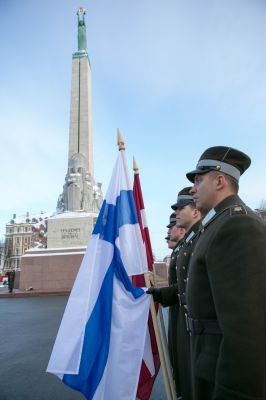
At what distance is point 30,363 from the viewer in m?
3.43

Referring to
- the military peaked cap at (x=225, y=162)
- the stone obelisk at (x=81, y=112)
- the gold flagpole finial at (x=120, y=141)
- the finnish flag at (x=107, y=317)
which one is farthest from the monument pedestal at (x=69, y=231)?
the military peaked cap at (x=225, y=162)

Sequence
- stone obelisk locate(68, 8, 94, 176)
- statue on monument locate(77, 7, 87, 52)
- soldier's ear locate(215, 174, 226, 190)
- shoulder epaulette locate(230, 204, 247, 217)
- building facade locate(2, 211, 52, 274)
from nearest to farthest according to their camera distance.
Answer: shoulder epaulette locate(230, 204, 247, 217) < soldier's ear locate(215, 174, 226, 190) < stone obelisk locate(68, 8, 94, 176) < statue on monument locate(77, 7, 87, 52) < building facade locate(2, 211, 52, 274)

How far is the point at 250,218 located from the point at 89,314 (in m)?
1.37

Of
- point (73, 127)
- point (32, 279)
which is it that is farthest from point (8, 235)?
point (32, 279)

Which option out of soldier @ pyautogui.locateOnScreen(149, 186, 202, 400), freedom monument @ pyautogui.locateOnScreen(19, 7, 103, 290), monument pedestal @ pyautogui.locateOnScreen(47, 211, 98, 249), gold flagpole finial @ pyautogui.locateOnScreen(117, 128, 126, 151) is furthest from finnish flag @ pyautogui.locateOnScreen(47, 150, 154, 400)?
monument pedestal @ pyautogui.locateOnScreen(47, 211, 98, 249)

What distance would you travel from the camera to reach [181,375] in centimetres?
196

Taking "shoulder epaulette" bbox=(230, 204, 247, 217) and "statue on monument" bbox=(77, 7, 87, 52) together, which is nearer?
"shoulder epaulette" bbox=(230, 204, 247, 217)

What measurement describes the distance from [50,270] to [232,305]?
12744 millimetres

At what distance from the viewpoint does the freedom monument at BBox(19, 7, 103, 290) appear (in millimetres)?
12836

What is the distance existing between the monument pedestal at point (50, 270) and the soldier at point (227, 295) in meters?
11.8

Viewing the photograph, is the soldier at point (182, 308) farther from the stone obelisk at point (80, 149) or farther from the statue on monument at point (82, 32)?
the statue on monument at point (82, 32)

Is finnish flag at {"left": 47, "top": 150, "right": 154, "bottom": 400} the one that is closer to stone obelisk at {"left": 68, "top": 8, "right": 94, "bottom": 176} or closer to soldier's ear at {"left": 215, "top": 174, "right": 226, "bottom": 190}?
soldier's ear at {"left": 215, "top": 174, "right": 226, "bottom": 190}

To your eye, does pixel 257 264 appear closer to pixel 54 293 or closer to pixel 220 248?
pixel 220 248

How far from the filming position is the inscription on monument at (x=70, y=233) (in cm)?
1490
